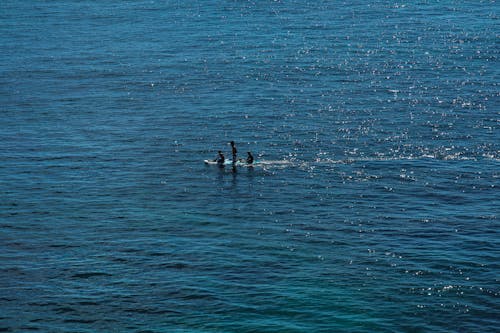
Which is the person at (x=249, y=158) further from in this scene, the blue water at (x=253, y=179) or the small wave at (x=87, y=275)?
the small wave at (x=87, y=275)

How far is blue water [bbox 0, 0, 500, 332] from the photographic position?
7044 centimetres

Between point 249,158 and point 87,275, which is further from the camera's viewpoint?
point 249,158

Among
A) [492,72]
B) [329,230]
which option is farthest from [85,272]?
[492,72]

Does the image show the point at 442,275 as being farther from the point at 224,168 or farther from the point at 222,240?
the point at 224,168

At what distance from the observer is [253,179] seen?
10038cm

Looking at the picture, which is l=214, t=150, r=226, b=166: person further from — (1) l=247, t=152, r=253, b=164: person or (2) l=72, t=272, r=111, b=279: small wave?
(2) l=72, t=272, r=111, b=279: small wave

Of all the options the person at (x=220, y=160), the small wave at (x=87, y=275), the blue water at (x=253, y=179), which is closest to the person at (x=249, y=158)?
the blue water at (x=253, y=179)

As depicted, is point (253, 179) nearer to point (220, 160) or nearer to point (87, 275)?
point (220, 160)

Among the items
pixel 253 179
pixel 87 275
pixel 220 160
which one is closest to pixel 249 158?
pixel 220 160

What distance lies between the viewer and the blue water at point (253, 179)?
70438mm

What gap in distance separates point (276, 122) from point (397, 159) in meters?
21.6

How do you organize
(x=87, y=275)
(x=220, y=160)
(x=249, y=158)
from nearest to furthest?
(x=87, y=275) < (x=249, y=158) < (x=220, y=160)

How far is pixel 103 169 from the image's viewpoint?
341 ft

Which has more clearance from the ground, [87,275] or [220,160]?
[220,160]
